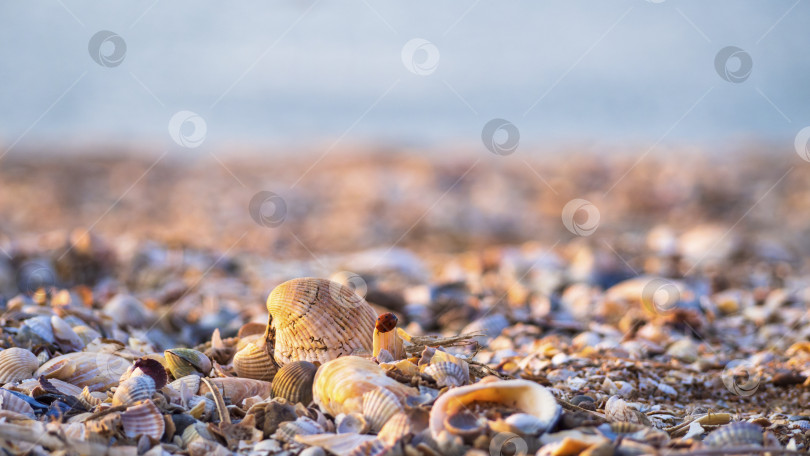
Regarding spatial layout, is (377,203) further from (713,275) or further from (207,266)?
(713,275)

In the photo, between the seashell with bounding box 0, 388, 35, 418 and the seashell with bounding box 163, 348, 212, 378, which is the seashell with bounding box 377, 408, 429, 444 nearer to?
the seashell with bounding box 163, 348, 212, 378

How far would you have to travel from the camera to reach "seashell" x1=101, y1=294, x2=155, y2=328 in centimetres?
445

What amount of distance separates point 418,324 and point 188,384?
7.77 feet

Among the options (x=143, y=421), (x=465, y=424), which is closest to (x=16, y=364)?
(x=143, y=421)

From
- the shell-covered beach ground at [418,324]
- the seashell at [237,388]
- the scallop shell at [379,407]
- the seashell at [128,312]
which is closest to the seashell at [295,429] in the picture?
the shell-covered beach ground at [418,324]

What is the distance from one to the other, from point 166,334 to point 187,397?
207cm

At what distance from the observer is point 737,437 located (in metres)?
2.35

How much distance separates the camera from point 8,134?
2072cm

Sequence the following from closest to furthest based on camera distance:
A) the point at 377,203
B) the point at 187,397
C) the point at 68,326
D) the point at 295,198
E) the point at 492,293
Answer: the point at 187,397 < the point at 68,326 < the point at 492,293 < the point at 377,203 < the point at 295,198

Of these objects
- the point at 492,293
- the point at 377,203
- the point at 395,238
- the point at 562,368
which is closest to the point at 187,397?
the point at 562,368

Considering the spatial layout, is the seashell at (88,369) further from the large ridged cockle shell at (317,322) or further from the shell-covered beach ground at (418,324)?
the large ridged cockle shell at (317,322)

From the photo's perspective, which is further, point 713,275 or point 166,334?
point 713,275

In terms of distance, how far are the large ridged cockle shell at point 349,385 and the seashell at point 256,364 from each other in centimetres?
41

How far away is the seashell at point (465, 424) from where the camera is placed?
218 cm
